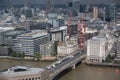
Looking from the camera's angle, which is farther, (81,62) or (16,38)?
(16,38)

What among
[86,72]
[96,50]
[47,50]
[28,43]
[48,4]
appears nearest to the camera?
[86,72]

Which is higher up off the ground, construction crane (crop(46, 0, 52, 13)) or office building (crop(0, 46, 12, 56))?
construction crane (crop(46, 0, 52, 13))

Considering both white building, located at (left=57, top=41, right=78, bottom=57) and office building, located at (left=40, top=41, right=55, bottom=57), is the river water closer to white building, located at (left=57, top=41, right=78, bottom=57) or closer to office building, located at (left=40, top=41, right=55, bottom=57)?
office building, located at (left=40, top=41, right=55, bottom=57)

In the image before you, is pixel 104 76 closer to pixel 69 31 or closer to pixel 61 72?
pixel 61 72

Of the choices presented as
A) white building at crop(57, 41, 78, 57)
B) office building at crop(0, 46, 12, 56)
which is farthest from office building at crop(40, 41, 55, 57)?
office building at crop(0, 46, 12, 56)

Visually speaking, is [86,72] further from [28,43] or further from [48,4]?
[48,4]

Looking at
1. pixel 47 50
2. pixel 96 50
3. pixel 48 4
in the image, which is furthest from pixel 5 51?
pixel 48 4

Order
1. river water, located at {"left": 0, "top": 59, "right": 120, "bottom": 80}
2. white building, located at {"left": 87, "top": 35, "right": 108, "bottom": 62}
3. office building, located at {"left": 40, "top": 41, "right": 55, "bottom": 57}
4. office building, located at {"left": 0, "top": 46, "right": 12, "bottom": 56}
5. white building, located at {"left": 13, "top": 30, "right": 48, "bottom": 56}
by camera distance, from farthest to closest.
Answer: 1. office building, located at {"left": 0, "top": 46, "right": 12, "bottom": 56}
2. white building, located at {"left": 13, "top": 30, "right": 48, "bottom": 56}
3. office building, located at {"left": 40, "top": 41, "right": 55, "bottom": 57}
4. white building, located at {"left": 87, "top": 35, "right": 108, "bottom": 62}
5. river water, located at {"left": 0, "top": 59, "right": 120, "bottom": 80}

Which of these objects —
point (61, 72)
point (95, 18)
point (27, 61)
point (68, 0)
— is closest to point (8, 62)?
point (27, 61)

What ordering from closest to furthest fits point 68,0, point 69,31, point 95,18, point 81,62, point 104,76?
point 104,76 < point 81,62 < point 69,31 < point 95,18 < point 68,0
